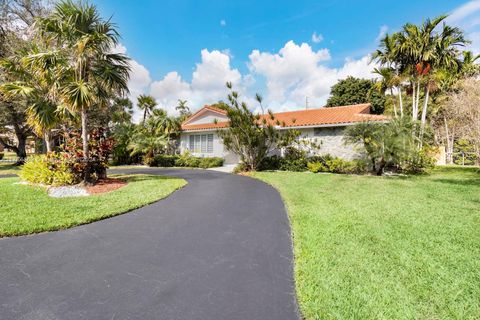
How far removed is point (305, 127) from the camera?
57.3ft

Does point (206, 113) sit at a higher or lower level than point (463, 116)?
higher

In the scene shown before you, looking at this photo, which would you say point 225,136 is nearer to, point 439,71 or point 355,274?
point 355,274

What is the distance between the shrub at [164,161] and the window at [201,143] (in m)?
2.50

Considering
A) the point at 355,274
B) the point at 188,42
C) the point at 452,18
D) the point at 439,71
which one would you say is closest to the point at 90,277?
the point at 355,274

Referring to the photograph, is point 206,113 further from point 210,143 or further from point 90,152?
point 90,152

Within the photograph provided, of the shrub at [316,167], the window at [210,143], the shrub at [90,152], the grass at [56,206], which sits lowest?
the grass at [56,206]

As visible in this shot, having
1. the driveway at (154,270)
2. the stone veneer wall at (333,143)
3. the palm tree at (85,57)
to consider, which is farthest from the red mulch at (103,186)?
the stone veneer wall at (333,143)

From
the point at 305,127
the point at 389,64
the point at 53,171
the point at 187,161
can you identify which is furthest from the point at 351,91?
the point at 53,171

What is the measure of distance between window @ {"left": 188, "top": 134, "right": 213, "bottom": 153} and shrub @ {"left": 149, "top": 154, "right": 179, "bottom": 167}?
8.21 ft

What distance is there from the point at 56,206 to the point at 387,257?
28.0ft

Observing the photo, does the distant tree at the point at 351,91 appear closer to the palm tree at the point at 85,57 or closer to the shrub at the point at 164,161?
the shrub at the point at 164,161

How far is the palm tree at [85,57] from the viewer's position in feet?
29.6

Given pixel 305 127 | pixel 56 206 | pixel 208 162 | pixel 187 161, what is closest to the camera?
pixel 56 206

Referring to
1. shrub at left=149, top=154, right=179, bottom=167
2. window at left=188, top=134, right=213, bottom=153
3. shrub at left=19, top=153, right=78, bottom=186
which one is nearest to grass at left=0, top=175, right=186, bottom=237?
shrub at left=19, top=153, right=78, bottom=186
